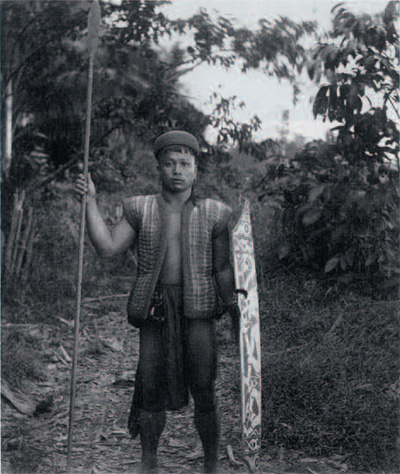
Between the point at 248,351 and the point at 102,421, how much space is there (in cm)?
141

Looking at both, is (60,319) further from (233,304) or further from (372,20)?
(372,20)

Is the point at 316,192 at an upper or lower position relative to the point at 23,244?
upper

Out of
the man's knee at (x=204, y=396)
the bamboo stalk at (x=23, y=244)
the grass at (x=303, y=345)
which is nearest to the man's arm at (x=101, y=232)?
the man's knee at (x=204, y=396)

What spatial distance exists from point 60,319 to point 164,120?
238 cm

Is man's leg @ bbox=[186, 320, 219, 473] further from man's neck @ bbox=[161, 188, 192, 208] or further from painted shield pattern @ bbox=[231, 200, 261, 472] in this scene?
man's neck @ bbox=[161, 188, 192, 208]

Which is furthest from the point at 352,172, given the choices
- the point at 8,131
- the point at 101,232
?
the point at 8,131

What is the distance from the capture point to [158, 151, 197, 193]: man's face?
9.08ft

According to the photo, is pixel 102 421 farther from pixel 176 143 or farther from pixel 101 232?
pixel 176 143

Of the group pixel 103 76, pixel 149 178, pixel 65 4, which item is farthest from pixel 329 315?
pixel 149 178

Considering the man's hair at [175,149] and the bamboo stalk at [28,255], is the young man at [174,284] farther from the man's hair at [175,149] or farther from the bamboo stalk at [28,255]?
the bamboo stalk at [28,255]

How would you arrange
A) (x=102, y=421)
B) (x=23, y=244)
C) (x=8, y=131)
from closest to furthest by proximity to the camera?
(x=102, y=421) < (x=23, y=244) < (x=8, y=131)

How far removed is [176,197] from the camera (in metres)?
2.84

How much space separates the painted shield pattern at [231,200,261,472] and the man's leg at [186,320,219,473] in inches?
7.0

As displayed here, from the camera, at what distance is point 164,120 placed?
6062 millimetres
